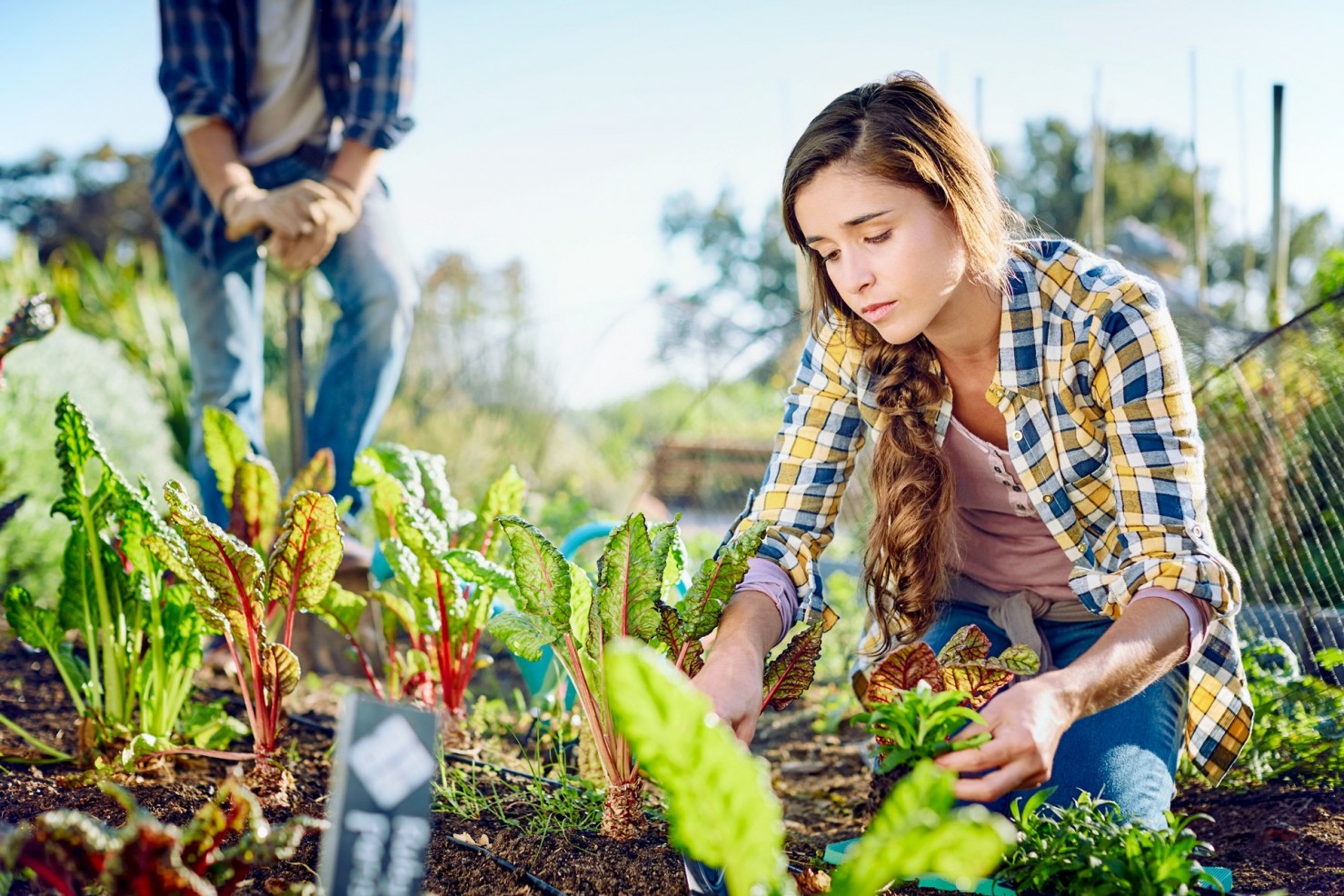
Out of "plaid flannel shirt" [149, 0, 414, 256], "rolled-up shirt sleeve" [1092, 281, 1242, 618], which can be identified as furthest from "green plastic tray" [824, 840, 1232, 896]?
"plaid flannel shirt" [149, 0, 414, 256]

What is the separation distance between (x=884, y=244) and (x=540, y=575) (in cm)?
70

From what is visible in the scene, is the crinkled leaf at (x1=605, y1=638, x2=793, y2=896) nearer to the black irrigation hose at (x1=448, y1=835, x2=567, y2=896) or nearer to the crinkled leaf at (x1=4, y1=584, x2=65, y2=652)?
the black irrigation hose at (x1=448, y1=835, x2=567, y2=896)

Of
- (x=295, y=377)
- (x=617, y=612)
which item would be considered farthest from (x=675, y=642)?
(x=295, y=377)

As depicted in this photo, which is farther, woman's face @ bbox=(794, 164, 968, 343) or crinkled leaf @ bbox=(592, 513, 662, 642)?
woman's face @ bbox=(794, 164, 968, 343)

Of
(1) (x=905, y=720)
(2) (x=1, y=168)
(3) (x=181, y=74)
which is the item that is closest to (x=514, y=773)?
(1) (x=905, y=720)

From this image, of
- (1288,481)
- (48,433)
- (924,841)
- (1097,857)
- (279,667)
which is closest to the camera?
(924,841)

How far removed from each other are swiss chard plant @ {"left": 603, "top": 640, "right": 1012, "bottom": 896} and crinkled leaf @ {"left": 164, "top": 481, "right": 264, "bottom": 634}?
3.00 feet

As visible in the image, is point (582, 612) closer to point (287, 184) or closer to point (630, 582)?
point (630, 582)

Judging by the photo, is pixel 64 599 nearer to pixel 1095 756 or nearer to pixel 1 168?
pixel 1095 756

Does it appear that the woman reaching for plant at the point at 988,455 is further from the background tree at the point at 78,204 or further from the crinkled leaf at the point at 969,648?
the background tree at the point at 78,204

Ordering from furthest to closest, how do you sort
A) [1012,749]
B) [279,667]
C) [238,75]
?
1. [238,75]
2. [279,667]
3. [1012,749]

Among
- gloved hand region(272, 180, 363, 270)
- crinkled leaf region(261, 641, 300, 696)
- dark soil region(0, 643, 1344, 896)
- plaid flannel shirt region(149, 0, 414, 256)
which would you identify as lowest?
dark soil region(0, 643, 1344, 896)

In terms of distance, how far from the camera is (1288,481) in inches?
105

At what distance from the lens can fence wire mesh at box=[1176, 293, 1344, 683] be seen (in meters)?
2.42
